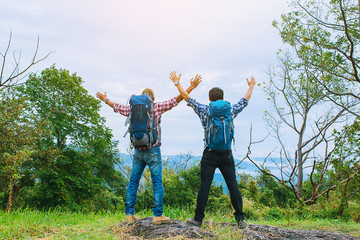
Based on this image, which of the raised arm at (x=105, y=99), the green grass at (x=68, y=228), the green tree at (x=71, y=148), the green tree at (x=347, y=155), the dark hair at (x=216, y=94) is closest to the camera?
the green grass at (x=68, y=228)

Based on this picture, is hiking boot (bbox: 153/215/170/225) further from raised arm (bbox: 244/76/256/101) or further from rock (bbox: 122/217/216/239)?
raised arm (bbox: 244/76/256/101)

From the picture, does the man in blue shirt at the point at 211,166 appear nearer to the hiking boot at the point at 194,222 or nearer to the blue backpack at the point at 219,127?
the hiking boot at the point at 194,222

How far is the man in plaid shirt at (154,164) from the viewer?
548 cm

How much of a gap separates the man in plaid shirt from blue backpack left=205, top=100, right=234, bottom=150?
67cm

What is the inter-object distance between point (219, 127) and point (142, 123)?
52.0 inches

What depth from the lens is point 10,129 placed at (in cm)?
1382

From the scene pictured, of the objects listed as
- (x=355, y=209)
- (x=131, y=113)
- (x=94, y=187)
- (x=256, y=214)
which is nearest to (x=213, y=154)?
(x=131, y=113)

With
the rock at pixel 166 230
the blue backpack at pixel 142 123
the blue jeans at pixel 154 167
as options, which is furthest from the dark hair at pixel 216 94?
the rock at pixel 166 230

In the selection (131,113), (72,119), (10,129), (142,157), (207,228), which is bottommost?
(207,228)

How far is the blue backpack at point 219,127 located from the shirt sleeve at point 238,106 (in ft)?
0.75

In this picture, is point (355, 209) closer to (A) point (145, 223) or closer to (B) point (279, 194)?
(B) point (279, 194)

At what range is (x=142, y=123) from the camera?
5480 millimetres

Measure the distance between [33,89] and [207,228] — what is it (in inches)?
896

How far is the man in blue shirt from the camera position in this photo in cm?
530
